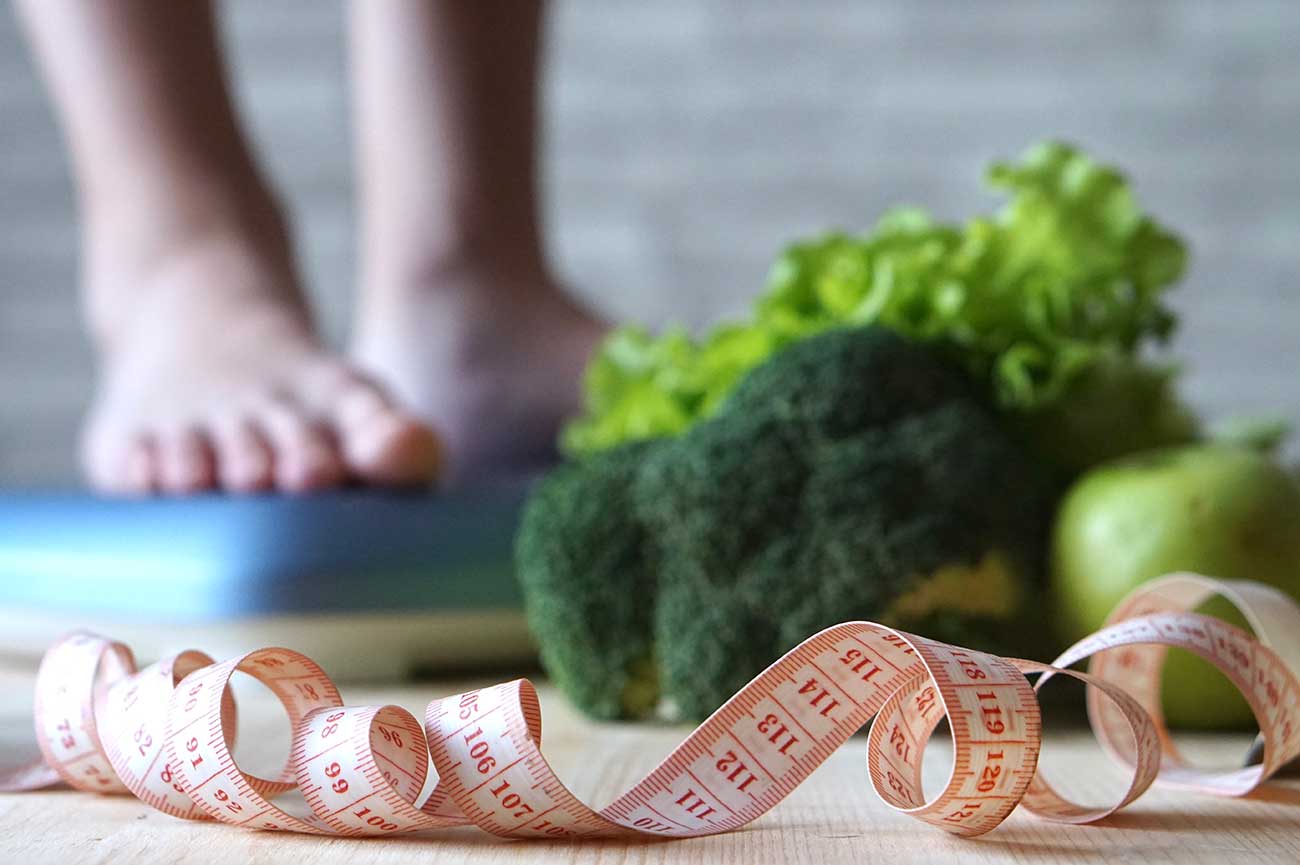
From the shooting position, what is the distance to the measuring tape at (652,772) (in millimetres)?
701

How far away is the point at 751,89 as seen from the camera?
3.24 m

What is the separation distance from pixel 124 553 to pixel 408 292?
2.08ft

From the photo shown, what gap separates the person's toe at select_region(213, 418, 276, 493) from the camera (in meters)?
1.43

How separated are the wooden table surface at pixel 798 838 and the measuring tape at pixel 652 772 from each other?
1cm

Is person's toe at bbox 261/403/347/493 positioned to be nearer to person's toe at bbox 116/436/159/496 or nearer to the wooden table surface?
person's toe at bbox 116/436/159/496

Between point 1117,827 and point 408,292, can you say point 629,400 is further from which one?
point 1117,827

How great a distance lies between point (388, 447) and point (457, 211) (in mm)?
556

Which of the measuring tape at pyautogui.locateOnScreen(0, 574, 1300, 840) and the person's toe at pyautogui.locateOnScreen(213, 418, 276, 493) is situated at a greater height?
the measuring tape at pyautogui.locateOnScreen(0, 574, 1300, 840)

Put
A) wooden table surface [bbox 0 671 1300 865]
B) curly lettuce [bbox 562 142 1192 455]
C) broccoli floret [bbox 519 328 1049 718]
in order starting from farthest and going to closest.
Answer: curly lettuce [bbox 562 142 1192 455] → broccoli floret [bbox 519 328 1049 718] → wooden table surface [bbox 0 671 1300 865]

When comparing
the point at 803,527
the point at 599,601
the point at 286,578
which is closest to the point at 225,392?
the point at 286,578

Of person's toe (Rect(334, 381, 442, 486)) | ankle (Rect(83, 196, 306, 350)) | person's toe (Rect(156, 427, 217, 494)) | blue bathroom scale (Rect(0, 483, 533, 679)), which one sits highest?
ankle (Rect(83, 196, 306, 350))

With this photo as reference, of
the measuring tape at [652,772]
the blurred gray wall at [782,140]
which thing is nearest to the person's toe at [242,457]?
the measuring tape at [652,772]

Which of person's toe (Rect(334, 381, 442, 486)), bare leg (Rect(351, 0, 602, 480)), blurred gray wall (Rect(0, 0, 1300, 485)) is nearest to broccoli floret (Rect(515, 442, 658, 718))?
person's toe (Rect(334, 381, 442, 486))

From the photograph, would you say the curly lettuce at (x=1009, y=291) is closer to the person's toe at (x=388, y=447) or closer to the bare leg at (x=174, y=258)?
the person's toe at (x=388, y=447)
